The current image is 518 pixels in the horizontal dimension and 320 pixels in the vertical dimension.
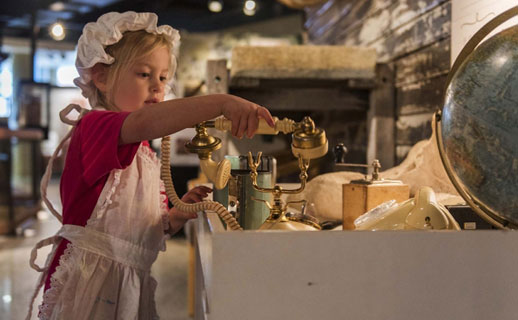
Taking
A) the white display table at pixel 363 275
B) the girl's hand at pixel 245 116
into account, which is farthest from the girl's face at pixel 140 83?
the white display table at pixel 363 275

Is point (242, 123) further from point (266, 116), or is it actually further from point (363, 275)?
point (363, 275)

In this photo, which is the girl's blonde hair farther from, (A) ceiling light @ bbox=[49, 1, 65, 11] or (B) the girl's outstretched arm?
(A) ceiling light @ bbox=[49, 1, 65, 11]

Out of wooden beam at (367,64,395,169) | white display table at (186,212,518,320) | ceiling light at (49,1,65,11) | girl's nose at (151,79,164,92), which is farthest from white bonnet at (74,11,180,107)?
ceiling light at (49,1,65,11)

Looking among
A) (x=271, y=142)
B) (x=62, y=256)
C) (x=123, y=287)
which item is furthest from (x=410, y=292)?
(x=271, y=142)

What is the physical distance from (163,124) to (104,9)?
1248cm

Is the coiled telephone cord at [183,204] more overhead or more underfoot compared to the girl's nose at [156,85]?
more underfoot

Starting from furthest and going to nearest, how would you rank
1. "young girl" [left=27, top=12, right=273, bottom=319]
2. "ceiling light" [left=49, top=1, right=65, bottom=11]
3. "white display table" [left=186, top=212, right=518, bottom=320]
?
1. "ceiling light" [left=49, top=1, right=65, bottom=11]
2. "young girl" [left=27, top=12, right=273, bottom=319]
3. "white display table" [left=186, top=212, right=518, bottom=320]

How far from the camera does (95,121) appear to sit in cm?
143

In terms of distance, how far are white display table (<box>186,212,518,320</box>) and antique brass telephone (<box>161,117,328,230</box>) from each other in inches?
7.9

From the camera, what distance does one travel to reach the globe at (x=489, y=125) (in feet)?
3.40

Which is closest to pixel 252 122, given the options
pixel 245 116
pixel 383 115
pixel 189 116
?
pixel 245 116

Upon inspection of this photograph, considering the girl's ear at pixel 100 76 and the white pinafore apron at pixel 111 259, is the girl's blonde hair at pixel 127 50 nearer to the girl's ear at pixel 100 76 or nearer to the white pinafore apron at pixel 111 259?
the girl's ear at pixel 100 76

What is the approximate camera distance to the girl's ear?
5.73 ft

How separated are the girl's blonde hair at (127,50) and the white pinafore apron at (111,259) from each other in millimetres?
260
